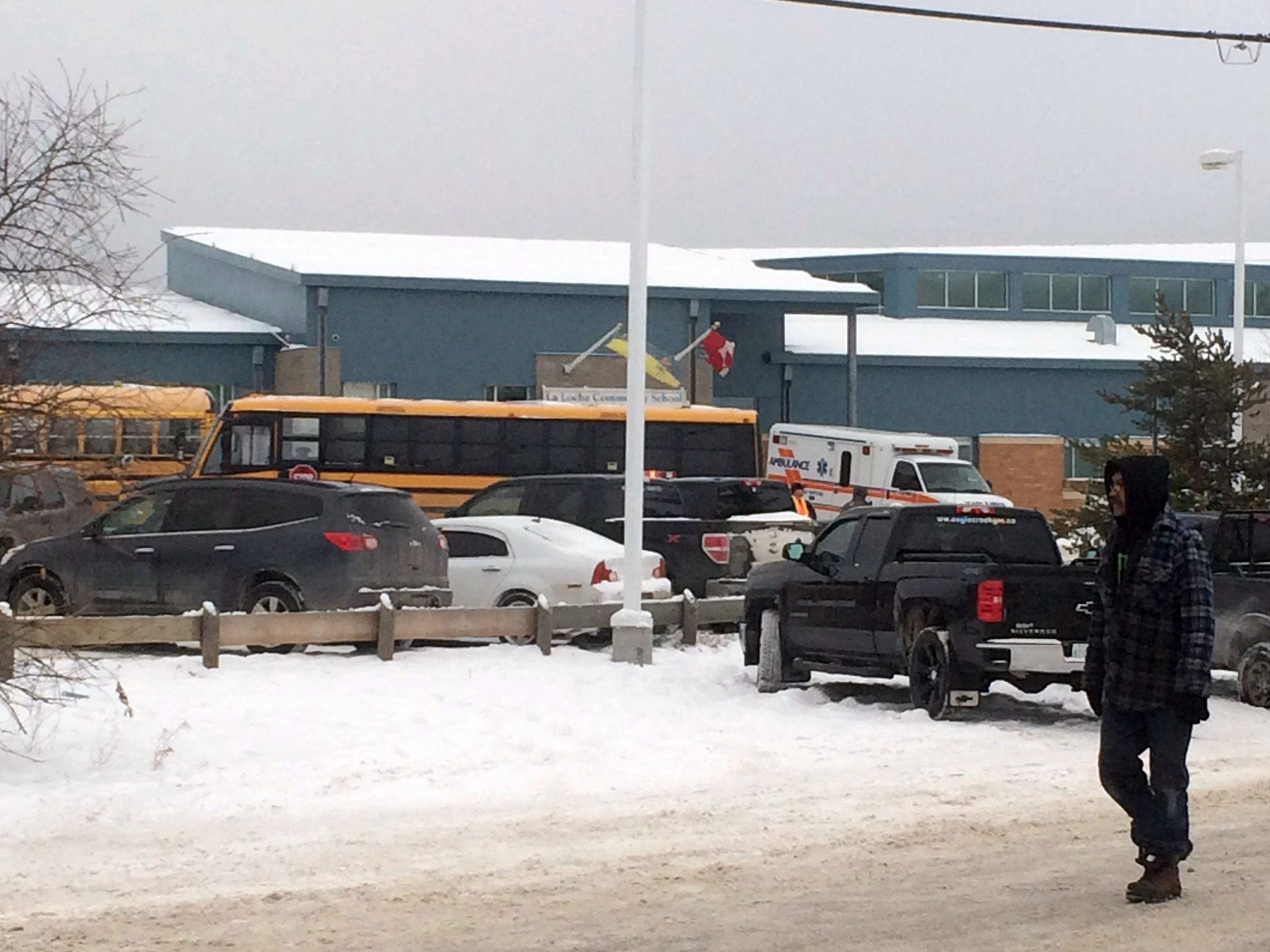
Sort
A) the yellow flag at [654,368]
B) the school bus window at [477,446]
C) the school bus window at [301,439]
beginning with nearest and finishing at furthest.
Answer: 1. the school bus window at [301,439]
2. the school bus window at [477,446]
3. the yellow flag at [654,368]

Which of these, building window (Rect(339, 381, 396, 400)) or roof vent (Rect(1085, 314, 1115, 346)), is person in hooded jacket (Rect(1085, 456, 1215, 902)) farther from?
roof vent (Rect(1085, 314, 1115, 346))

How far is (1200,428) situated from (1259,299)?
2253 inches

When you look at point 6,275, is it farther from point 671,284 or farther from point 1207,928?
point 671,284

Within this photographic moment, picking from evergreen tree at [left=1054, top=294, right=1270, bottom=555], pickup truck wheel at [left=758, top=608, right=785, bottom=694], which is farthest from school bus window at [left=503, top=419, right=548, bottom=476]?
pickup truck wheel at [left=758, top=608, right=785, bottom=694]

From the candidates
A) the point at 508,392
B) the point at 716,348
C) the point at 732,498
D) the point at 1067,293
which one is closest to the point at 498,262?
the point at 508,392

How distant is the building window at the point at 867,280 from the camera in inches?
3051

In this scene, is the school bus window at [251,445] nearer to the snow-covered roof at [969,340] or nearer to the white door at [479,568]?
the white door at [479,568]

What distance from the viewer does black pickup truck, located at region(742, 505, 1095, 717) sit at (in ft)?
51.7

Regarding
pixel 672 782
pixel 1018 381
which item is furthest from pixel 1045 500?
pixel 672 782

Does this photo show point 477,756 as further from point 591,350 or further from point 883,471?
point 591,350

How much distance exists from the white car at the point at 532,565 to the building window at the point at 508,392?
32293 mm

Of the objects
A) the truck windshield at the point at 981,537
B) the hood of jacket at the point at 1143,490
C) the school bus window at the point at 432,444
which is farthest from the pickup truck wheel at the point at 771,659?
the school bus window at the point at 432,444

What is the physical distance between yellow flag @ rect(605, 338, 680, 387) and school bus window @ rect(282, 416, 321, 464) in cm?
1451

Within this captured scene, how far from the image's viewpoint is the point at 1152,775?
8.86m
